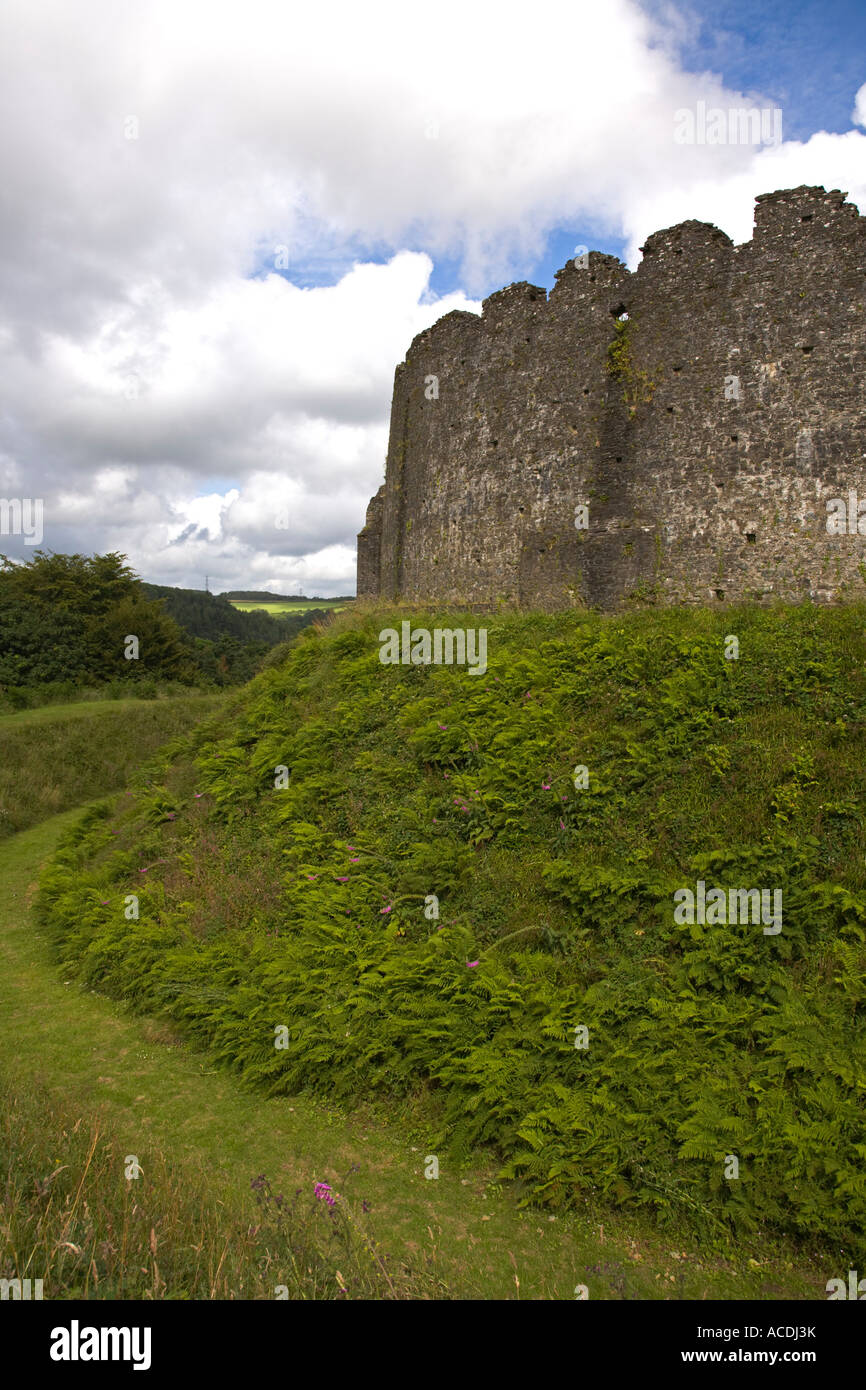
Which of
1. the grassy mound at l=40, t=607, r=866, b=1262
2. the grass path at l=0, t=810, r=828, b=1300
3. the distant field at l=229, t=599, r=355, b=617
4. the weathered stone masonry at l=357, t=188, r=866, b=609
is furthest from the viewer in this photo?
the distant field at l=229, t=599, r=355, b=617

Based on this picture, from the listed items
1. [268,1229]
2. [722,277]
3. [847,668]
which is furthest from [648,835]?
[722,277]

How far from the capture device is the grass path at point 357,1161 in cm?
518

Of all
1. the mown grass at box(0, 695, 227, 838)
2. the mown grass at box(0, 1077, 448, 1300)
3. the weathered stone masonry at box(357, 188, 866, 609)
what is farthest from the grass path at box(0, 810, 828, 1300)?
the weathered stone masonry at box(357, 188, 866, 609)

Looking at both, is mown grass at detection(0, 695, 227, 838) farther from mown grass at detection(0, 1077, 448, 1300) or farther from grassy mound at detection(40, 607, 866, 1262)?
mown grass at detection(0, 1077, 448, 1300)

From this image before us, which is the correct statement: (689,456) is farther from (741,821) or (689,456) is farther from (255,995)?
(255,995)

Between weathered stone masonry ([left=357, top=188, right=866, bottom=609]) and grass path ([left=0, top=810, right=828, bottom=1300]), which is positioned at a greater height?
weathered stone masonry ([left=357, top=188, right=866, bottom=609])

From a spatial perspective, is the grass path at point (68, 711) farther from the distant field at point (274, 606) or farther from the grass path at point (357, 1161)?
the distant field at point (274, 606)

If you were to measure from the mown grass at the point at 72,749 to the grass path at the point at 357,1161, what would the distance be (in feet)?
34.5

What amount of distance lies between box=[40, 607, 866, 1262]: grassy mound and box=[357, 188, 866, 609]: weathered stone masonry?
210 cm

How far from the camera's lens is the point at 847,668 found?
9.79 metres

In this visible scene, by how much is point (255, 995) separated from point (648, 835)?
16.4 feet

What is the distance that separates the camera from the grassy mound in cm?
596

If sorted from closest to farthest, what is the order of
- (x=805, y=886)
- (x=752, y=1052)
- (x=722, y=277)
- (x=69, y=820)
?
(x=752, y=1052)
(x=805, y=886)
(x=722, y=277)
(x=69, y=820)

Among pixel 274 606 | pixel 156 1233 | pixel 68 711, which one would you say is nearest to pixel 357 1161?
pixel 156 1233
